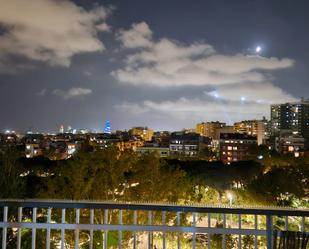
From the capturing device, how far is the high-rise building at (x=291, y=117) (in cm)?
11900

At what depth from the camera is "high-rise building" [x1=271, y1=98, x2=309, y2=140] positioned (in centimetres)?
11900

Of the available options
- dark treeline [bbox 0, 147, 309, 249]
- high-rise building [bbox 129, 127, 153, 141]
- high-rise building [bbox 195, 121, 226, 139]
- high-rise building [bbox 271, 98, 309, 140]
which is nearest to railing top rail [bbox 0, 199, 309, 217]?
dark treeline [bbox 0, 147, 309, 249]

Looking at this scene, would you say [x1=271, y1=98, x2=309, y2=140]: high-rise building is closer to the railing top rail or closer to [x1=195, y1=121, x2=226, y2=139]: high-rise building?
[x1=195, y1=121, x2=226, y2=139]: high-rise building

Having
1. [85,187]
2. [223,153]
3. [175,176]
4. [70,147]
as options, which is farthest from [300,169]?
[70,147]

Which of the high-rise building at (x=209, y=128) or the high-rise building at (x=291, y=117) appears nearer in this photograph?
the high-rise building at (x=291, y=117)

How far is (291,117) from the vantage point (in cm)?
12562

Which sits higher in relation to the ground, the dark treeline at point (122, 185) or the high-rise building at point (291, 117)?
the high-rise building at point (291, 117)

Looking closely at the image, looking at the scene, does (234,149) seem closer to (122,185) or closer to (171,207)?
(122,185)

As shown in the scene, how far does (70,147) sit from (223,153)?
33942mm

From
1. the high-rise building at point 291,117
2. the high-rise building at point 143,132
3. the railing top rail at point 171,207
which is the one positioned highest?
the high-rise building at point 291,117

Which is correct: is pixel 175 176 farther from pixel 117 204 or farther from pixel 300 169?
pixel 300 169

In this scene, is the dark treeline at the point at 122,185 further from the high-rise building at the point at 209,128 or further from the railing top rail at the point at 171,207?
the high-rise building at the point at 209,128

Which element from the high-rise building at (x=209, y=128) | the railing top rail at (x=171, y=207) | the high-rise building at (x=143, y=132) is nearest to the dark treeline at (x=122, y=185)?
the railing top rail at (x=171, y=207)

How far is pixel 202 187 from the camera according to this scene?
24344 millimetres
